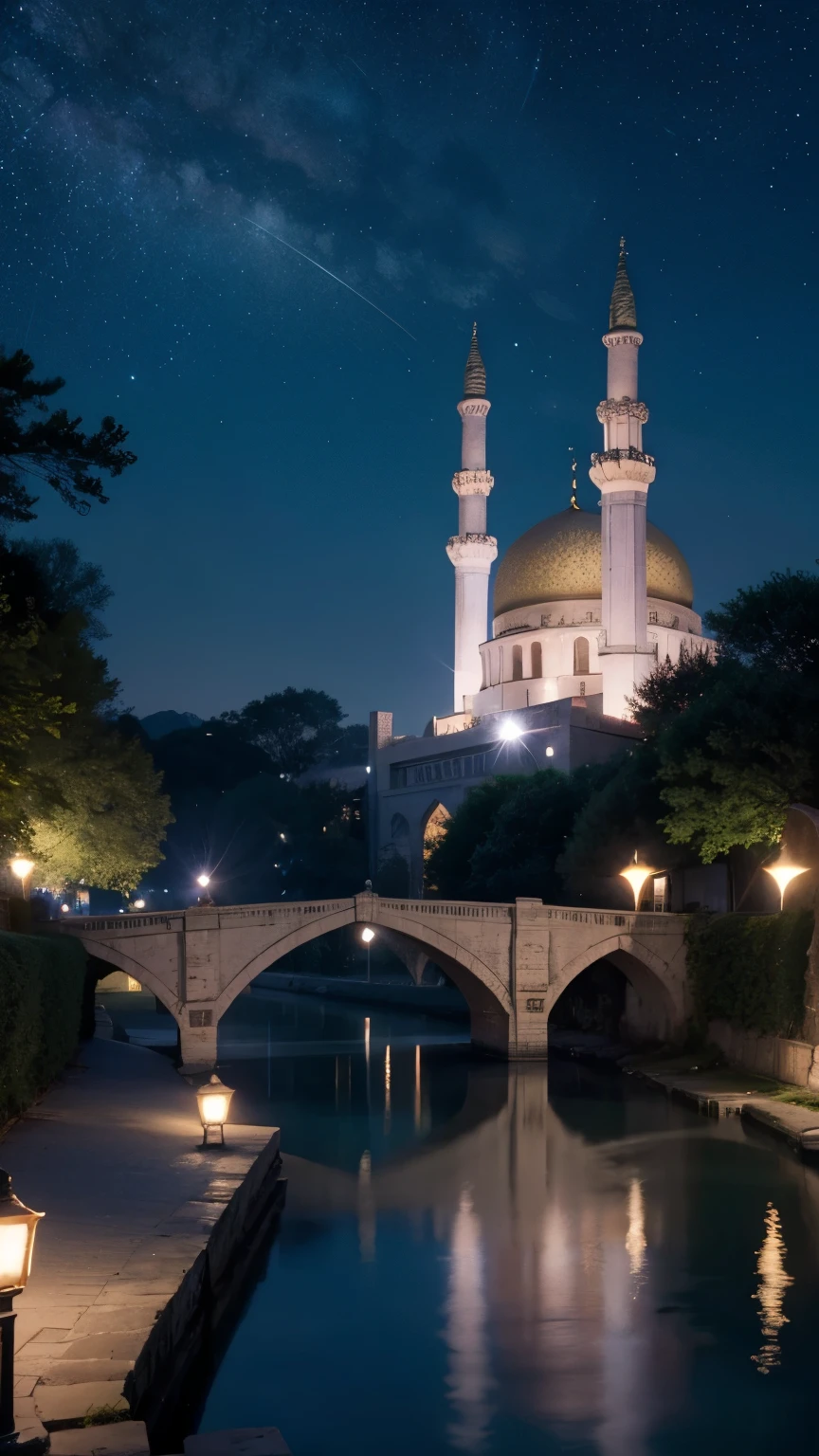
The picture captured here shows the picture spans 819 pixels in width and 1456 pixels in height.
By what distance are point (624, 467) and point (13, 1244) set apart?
4423cm

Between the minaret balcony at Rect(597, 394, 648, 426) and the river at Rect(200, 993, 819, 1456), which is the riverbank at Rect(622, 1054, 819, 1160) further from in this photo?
the minaret balcony at Rect(597, 394, 648, 426)

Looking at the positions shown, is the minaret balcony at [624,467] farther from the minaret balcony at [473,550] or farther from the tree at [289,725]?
A: the tree at [289,725]

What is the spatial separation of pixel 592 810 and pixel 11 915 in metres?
15.5

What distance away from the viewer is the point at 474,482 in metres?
59.4

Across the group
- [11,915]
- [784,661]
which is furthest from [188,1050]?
[784,661]

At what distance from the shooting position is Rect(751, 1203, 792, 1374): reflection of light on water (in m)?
12.3

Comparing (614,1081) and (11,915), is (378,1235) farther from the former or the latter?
(614,1081)

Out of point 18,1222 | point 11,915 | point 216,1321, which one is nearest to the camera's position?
point 18,1222

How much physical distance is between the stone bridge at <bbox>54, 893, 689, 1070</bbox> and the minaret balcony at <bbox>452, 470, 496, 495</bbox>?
29975mm

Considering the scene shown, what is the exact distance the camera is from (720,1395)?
11344 millimetres

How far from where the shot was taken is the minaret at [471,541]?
5956 centimetres

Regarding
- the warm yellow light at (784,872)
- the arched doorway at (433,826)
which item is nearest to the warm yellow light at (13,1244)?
the warm yellow light at (784,872)

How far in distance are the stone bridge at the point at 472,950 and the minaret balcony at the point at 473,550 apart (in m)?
28.6

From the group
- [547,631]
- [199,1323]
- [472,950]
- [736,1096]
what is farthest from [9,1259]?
[547,631]
